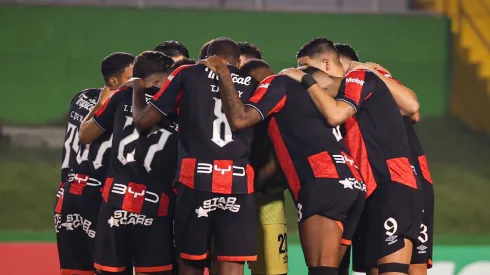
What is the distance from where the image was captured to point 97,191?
6.43m

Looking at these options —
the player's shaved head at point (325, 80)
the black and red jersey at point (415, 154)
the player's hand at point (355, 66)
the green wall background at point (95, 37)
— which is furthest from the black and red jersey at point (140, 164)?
the green wall background at point (95, 37)

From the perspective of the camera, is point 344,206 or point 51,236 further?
point 51,236

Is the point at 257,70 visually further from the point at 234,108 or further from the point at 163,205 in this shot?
the point at 163,205

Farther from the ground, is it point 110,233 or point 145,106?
point 145,106

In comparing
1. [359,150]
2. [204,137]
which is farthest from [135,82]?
[359,150]

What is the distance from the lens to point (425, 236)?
19.9 ft

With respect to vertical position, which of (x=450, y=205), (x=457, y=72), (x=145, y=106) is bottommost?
(x=450, y=205)

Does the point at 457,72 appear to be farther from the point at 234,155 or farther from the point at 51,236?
the point at 234,155

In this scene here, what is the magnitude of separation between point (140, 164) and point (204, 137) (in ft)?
1.85

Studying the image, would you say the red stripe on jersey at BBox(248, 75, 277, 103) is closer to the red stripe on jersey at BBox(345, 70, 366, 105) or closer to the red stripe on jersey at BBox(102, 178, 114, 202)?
the red stripe on jersey at BBox(345, 70, 366, 105)

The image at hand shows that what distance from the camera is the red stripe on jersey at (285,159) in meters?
5.48

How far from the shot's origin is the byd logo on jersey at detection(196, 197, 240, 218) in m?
5.45

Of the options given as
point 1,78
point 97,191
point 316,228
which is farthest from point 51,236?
point 316,228

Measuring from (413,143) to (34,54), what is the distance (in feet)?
23.8
